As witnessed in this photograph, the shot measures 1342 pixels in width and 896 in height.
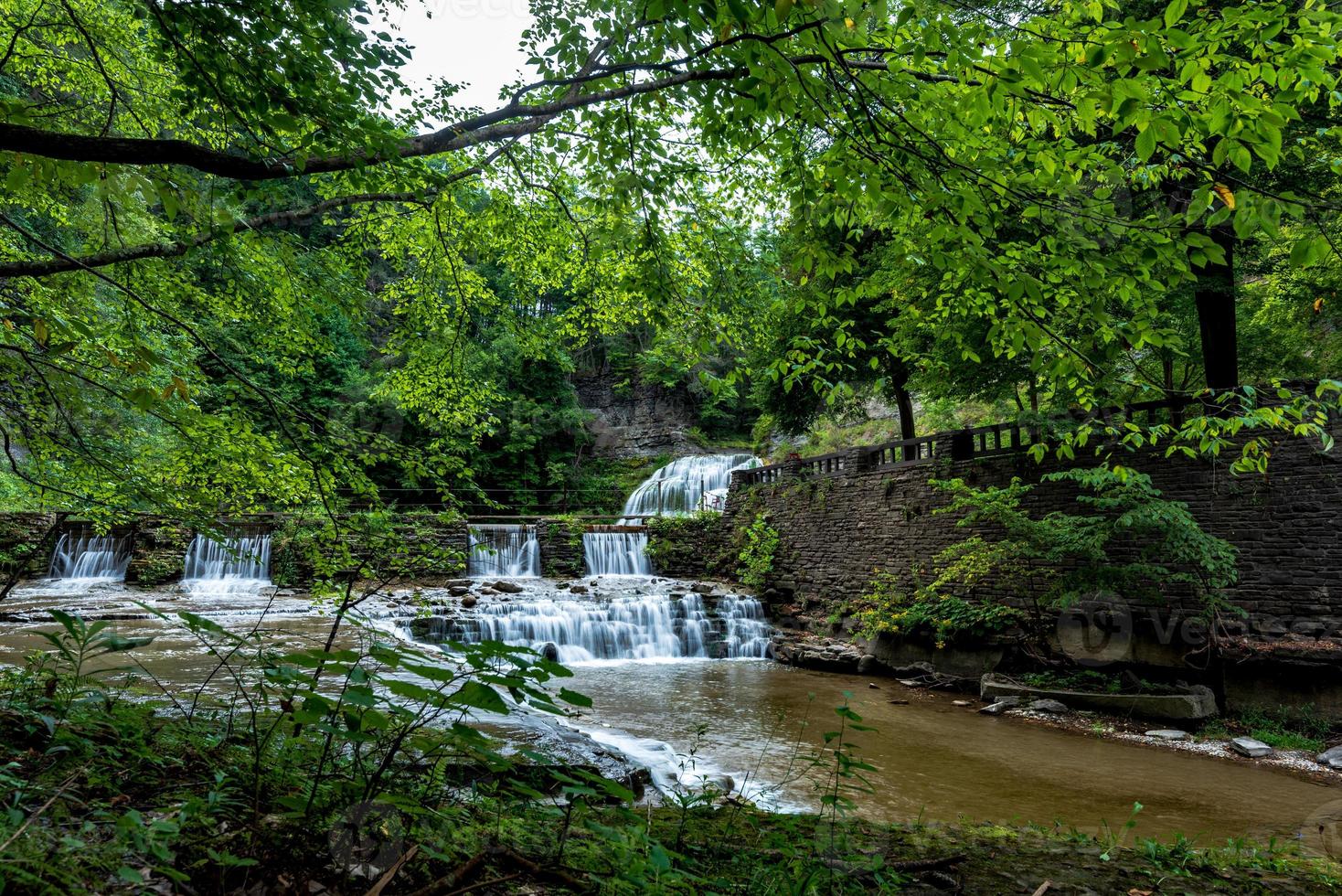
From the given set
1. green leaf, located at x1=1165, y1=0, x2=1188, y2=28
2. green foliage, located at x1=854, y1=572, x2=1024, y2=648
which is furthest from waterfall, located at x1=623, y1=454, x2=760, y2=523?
green leaf, located at x1=1165, y1=0, x2=1188, y2=28

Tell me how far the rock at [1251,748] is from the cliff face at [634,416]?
2309 cm

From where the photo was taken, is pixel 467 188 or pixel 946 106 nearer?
pixel 946 106

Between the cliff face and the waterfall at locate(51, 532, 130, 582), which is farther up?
the cliff face

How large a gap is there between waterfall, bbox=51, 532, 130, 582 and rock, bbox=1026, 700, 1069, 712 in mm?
18754

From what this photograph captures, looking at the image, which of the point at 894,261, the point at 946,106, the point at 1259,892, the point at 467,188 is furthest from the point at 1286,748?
the point at 467,188

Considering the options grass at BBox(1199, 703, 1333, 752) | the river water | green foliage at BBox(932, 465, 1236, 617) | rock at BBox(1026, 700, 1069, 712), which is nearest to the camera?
the river water

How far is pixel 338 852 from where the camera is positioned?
5.02 feet

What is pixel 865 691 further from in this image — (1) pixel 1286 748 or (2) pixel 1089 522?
(1) pixel 1286 748

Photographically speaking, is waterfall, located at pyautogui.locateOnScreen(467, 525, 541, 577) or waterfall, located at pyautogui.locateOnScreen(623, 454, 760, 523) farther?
waterfall, located at pyautogui.locateOnScreen(623, 454, 760, 523)

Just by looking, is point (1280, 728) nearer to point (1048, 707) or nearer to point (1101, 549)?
point (1048, 707)

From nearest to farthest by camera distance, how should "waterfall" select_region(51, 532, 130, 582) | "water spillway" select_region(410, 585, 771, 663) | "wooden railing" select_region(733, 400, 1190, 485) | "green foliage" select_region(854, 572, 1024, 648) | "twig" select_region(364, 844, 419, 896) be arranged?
1. "twig" select_region(364, 844, 419, 896)
2. "wooden railing" select_region(733, 400, 1190, 485)
3. "green foliage" select_region(854, 572, 1024, 648)
4. "water spillway" select_region(410, 585, 771, 663)
5. "waterfall" select_region(51, 532, 130, 582)

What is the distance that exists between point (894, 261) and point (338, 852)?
7051 millimetres

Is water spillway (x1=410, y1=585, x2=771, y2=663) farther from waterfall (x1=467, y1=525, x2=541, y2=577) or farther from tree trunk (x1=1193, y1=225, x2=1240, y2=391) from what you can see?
tree trunk (x1=1193, y1=225, x2=1240, y2=391)

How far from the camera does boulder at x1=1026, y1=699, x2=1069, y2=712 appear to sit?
749cm
